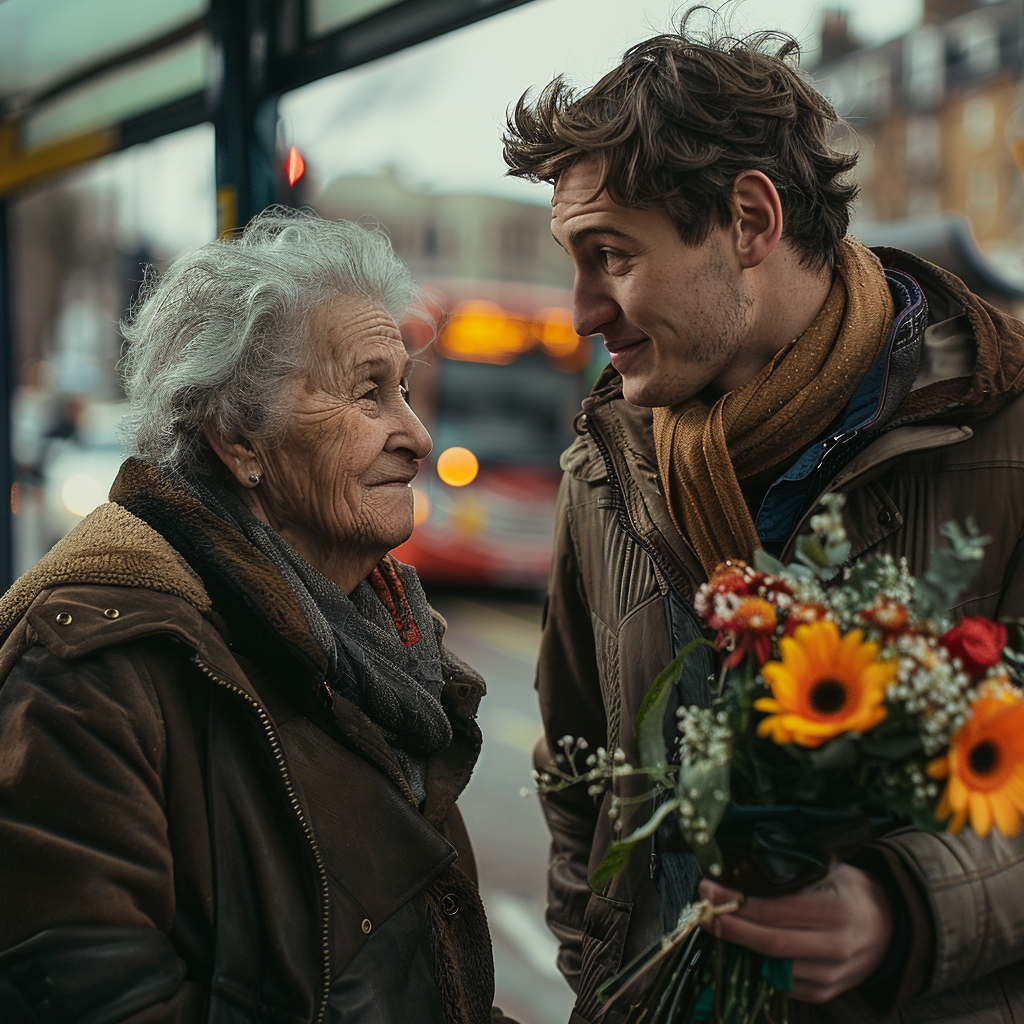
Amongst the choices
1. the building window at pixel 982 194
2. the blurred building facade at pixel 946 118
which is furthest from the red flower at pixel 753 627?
the building window at pixel 982 194

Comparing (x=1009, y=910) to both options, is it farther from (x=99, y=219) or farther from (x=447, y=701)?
(x=99, y=219)

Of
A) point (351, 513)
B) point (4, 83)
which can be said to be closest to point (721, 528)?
point (351, 513)

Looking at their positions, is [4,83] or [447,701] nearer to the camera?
[447,701]

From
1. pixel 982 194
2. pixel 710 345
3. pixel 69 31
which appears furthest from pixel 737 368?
pixel 982 194

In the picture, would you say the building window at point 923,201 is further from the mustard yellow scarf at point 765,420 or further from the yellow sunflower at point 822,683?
the yellow sunflower at point 822,683

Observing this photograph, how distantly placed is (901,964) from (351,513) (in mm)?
1162

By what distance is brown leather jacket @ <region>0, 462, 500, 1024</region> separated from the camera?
146 centimetres

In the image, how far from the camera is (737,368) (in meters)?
2.00

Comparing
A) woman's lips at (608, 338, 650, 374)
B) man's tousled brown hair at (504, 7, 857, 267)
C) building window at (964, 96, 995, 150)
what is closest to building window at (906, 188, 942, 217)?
building window at (964, 96, 995, 150)

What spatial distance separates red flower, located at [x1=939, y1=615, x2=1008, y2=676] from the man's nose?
96cm

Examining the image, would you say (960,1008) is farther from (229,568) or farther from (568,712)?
(229,568)

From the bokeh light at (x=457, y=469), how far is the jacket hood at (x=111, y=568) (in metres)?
9.61

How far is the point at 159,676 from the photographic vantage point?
5.34 feet

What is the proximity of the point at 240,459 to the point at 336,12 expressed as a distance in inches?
57.6
